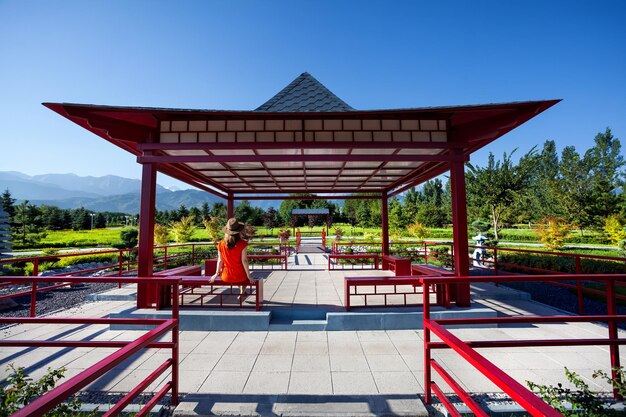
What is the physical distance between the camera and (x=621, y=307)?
721 cm

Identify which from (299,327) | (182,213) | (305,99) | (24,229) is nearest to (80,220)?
(182,213)

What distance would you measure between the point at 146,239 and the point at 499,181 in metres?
22.7

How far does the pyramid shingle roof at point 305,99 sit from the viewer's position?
665 centimetres

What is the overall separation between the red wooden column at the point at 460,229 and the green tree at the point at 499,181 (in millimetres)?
17849

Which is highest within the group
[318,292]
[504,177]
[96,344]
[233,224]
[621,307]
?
[504,177]

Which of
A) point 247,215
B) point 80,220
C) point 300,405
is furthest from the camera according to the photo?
point 80,220

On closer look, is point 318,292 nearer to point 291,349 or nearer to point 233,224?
point 291,349

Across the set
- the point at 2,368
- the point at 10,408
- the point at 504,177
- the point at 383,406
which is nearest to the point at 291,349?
the point at 383,406

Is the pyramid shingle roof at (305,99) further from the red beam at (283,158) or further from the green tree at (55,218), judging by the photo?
the green tree at (55,218)

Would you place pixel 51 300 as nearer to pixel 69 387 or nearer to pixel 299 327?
pixel 299 327

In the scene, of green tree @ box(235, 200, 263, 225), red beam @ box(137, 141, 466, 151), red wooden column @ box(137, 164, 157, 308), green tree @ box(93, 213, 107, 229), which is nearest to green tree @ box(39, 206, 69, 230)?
green tree @ box(93, 213, 107, 229)

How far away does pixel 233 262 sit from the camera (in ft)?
16.0

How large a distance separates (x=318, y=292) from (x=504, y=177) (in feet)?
64.1

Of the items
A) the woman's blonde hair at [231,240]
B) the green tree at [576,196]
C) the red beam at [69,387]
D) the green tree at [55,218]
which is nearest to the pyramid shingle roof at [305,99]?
the woman's blonde hair at [231,240]
